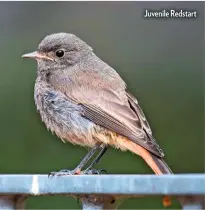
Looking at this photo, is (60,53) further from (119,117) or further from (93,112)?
(119,117)

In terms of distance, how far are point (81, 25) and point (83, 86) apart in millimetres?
3200

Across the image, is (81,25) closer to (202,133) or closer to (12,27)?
(12,27)

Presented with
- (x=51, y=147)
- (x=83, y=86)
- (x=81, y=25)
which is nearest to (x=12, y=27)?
(x=81, y=25)

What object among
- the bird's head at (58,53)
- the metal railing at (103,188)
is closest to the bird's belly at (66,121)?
the bird's head at (58,53)

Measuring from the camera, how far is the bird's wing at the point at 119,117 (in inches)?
197

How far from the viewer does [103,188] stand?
9.37ft

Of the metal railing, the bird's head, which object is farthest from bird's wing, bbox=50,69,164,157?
the metal railing

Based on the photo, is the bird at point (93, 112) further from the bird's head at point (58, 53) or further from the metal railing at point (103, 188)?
the metal railing at point (103, 188)

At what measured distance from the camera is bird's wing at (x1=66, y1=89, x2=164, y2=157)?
5.02 metres

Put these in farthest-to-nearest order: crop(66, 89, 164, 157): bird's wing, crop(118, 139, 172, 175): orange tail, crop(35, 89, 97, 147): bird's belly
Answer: crop(35, 89, 97, 147): bird's belly, crop(66, 89, 164, 157): bird's wing, crop(118, 139, 172, 175): orange tail

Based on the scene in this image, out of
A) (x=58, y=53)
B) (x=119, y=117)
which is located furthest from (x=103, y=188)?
(x=58, y=53)

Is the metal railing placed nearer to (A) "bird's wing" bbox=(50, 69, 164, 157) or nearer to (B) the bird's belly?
(A) "bird's wing" bbox=(50, 69, 164, 157)

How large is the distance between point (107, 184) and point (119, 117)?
2.25 meters

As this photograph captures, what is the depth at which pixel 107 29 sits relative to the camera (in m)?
8.38
